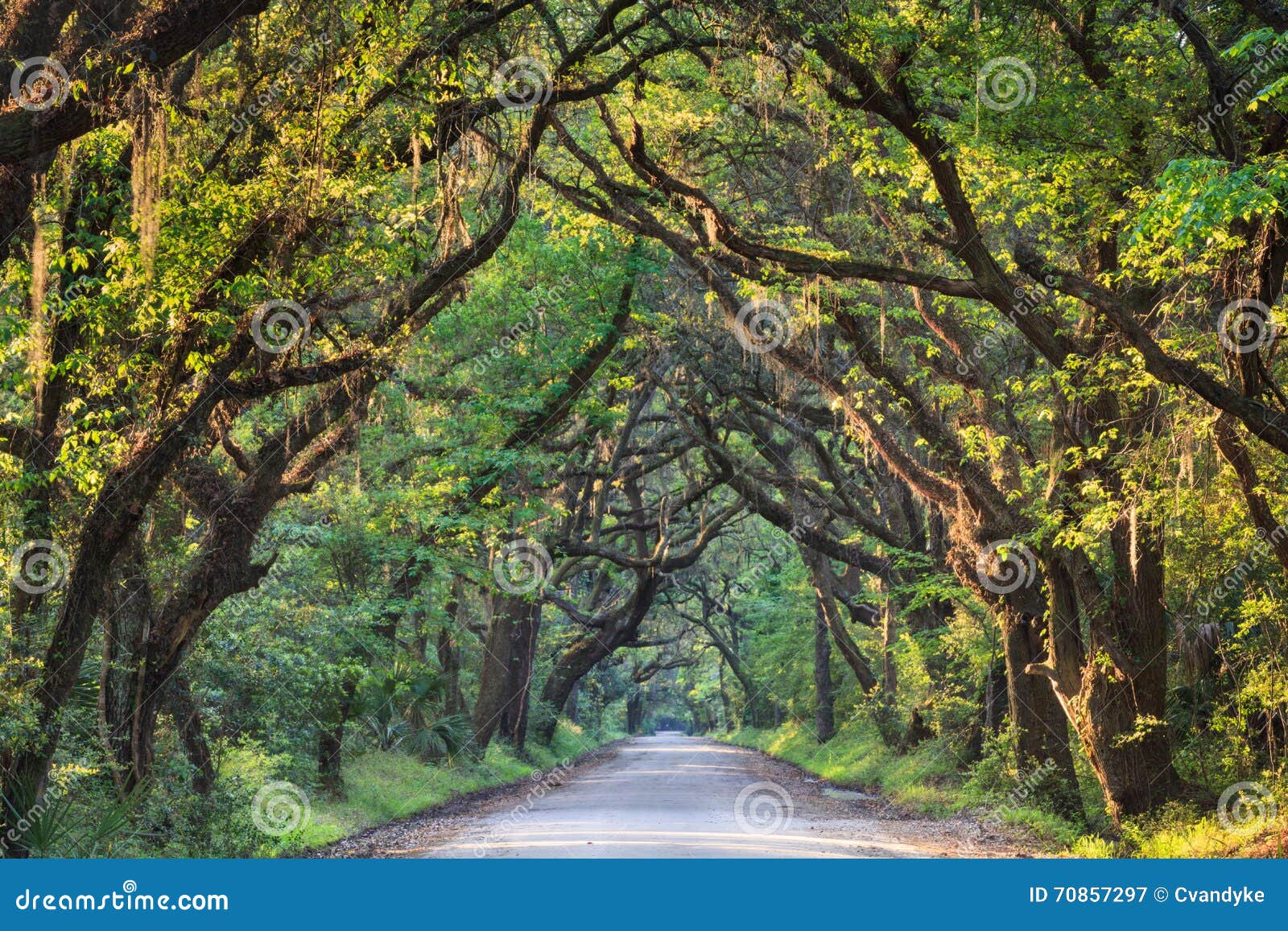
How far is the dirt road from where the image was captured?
1215cm

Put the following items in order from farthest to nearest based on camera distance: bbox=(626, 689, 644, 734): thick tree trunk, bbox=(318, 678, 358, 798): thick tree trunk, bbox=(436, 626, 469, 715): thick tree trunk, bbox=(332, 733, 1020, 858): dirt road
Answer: bbox=(626, 689, 644, 734): thick tree trunk < bbox=(436, 626, 469, 715): thick tree trunk < bbox=(318, 678, 358, 798): thick tree trunk < bbox=(332, 733, 1020, 858): dirt road

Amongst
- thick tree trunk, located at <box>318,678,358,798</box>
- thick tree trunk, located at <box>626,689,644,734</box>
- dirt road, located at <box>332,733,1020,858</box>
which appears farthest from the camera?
thick tree trunk, located at <box>626,689,644,734</box>

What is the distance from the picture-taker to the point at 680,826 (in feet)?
47.4

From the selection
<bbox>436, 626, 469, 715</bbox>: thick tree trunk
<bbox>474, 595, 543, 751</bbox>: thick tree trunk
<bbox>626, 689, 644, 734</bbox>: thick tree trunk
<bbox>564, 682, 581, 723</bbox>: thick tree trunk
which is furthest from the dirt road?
<bbox>626, 689, 644, 734</bbox>: thick tree trunk

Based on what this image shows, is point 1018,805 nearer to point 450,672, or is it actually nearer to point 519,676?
point 519,676

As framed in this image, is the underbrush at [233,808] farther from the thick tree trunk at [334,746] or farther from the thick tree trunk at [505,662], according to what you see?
the thick tree trunk at [505,662]

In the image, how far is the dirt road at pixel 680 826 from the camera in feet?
39.9

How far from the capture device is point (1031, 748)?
16391mm

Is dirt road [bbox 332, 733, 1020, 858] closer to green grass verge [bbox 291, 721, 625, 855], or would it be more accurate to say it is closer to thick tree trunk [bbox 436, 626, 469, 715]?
green grass verge [bbox 291, 721, 625, 855]

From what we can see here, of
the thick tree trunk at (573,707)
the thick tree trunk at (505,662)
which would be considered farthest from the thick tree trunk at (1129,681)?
the thick tree trunk at (573,707)

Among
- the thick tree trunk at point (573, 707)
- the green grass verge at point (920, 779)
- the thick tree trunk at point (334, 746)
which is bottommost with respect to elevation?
the thick tree trunk at point (573, 707)

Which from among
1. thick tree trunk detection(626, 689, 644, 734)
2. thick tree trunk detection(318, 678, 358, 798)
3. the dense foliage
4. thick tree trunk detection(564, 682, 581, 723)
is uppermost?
the dense foliage

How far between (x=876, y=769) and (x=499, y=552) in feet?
31.6

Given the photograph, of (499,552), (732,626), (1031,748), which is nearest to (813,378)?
(1031,748)
